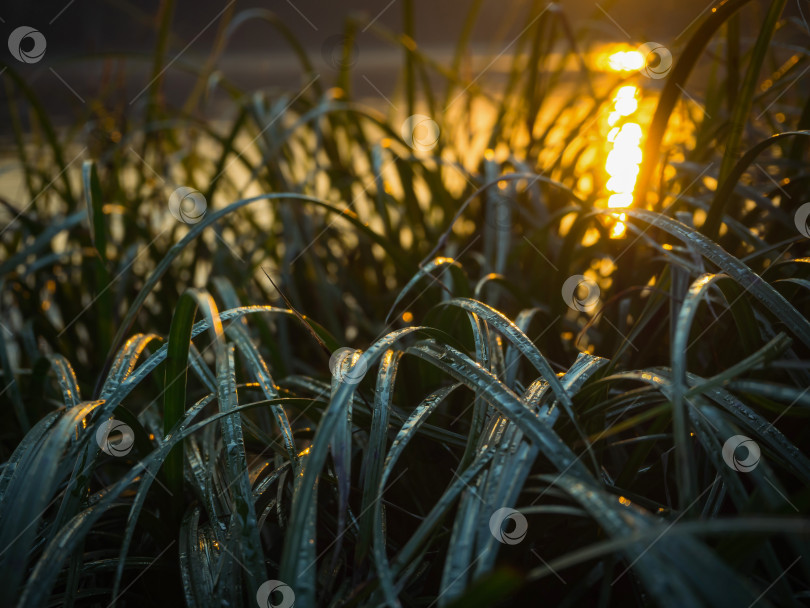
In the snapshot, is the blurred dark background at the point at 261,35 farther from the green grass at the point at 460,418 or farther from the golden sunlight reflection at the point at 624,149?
the green grass at the point at 460,418

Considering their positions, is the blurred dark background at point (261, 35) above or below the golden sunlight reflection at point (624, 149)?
above

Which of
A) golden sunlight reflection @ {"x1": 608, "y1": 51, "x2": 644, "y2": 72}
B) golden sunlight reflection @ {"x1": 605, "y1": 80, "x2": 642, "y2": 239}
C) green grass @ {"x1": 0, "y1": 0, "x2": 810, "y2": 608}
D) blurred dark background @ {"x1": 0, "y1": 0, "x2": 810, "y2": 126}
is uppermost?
blurred dark background @ {"x1": 0, "y1": 0, "x2": 810, "y2": 126}

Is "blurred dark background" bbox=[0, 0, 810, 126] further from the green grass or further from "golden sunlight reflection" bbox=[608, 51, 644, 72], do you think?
the green grass

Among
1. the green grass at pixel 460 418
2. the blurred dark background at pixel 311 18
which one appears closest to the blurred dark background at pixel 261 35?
the blurred dark background at pixel 311 18

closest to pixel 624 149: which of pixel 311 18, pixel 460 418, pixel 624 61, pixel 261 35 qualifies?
pixel 624 61

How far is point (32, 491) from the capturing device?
181 mm

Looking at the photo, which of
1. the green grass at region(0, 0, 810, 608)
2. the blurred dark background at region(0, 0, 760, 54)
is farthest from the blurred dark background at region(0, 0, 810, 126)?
the green grass at region(0, 0, 810, 608)

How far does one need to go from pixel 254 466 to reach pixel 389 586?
0.13 meters

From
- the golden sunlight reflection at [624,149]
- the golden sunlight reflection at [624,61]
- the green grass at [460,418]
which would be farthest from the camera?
the golden sunlight reflection at [624,61]

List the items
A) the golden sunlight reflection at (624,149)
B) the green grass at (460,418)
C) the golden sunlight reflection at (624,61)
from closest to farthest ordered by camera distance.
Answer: the green grass at (460,418)
the golden sunlight reflection at (624,149)
the golden sunlight reflection at (624,61)

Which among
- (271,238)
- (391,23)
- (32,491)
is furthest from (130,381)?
(391,23)

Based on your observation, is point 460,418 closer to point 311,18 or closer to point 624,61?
point 624,61

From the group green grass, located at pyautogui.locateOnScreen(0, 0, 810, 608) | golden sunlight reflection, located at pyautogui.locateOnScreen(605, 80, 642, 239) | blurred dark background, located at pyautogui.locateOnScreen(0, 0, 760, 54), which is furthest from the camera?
blurred dark background, located at pyautogui.locateOnScreen(0, 0, 760, 54)

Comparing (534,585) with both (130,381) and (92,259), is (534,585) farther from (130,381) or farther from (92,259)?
(92,259)
